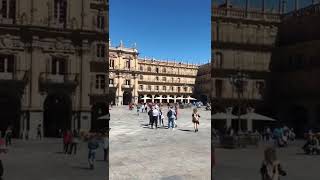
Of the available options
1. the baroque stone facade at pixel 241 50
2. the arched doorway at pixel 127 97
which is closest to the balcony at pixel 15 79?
the arched doorway at pixel 127 97

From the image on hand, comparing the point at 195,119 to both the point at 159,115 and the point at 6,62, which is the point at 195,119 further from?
the point at 6,62

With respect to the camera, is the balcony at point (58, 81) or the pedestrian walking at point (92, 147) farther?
the pedestrian walking at point (92, 147)

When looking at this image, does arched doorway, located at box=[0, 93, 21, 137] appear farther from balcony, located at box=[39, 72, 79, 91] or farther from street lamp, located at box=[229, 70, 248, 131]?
street lamp, located at box=[229, 70, 248, 131]

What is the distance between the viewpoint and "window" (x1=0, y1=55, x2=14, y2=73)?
3420 millimetres

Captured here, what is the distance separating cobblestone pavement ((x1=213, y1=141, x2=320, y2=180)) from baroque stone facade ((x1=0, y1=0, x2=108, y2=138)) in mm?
1088

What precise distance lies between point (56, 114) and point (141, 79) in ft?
→ 2.41

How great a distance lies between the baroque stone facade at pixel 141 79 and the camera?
11.9ft

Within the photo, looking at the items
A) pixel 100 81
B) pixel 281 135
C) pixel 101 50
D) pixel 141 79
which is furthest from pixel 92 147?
pixel 281 135

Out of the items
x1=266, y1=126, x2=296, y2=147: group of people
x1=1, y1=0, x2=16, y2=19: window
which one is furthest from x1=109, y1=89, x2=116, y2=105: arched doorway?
x1=266, y1=126, x2=296, y2=147: group of people

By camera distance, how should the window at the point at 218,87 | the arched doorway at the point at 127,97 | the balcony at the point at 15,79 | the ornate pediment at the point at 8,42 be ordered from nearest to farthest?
the balcony at the point at 15,79 < the ornate pediment at the point at 8,42 < the arched doorway at the point at 127,97 < the window at the point at 218,87

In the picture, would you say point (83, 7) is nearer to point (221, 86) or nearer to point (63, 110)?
point (63, 110)

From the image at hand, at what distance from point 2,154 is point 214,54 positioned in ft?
6.02

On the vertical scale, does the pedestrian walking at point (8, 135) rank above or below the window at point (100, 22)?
below

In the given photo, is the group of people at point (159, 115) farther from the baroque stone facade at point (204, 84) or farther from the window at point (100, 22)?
the window at point (100, 22)
